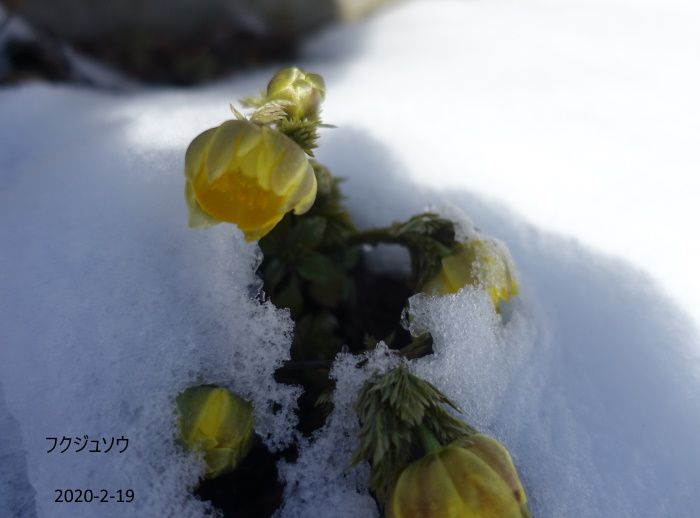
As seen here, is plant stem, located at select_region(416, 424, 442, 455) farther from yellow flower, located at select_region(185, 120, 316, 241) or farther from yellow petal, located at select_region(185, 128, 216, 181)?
yellow petal, located at select_region(185, 128, 216, 181)

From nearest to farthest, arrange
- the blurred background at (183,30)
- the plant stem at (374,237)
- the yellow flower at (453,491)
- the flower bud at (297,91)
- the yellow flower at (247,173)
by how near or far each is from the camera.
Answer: the yellow flower at (453,491)
the yellow flower at (247,173)
the flower bud at (297,91)
the plant stem at (374,237)
the blurred background at (183,30)

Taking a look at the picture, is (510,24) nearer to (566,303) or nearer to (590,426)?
(566,303)

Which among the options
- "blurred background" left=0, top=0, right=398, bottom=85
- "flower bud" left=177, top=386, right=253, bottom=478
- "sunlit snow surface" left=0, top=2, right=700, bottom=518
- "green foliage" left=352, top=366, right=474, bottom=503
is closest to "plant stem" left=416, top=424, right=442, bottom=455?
"green foliage" left=352, top=366, right=474, bottom=503

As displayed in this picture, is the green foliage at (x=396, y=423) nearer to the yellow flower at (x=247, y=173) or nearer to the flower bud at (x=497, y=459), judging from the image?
the flower bud at (x=497, y=459)

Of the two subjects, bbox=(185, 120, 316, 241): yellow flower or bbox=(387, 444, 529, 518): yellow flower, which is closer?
bbox=(387, 444, 529, 518): yellow flower

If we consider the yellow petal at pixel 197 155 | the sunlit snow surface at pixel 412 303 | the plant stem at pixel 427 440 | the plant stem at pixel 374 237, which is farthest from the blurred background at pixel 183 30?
the plant stem at pixel 427 440

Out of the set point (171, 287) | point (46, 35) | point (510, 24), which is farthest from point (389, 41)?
point (171, 287)

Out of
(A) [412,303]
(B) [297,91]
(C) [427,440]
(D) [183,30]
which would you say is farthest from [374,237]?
(D) [183,30]
